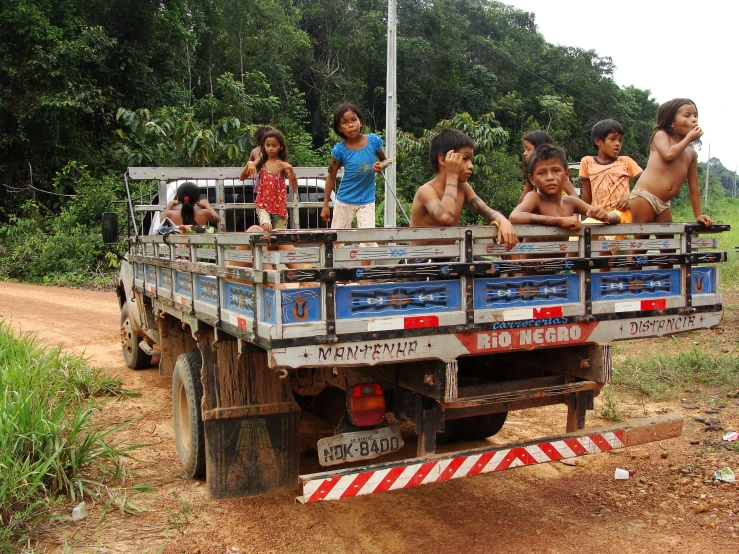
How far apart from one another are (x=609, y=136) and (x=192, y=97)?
19195mm

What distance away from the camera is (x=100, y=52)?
57.3 feet

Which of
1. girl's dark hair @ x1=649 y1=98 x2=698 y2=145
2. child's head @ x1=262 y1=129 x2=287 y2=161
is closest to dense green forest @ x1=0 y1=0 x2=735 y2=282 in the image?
child's head @ x1=262 y1=129 x2=287 y2=161

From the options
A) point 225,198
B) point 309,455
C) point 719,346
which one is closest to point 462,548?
point 309,455

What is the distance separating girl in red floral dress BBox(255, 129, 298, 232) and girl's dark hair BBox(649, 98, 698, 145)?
2.65 m

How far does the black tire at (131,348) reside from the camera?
6859 millimetres

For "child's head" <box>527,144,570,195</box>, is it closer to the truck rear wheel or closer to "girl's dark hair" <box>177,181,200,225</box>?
the truck rear wheel

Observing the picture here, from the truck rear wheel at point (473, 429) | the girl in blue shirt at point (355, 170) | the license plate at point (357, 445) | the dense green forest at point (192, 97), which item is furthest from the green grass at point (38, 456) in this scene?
the dense green forest at point (192, 97)

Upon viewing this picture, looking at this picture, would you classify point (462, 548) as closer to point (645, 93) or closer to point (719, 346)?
point (719, 346)

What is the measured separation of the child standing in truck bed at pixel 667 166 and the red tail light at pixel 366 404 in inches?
83.5

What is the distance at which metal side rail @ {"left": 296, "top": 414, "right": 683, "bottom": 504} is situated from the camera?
2793 millimetres

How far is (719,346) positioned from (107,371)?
21.1 ft


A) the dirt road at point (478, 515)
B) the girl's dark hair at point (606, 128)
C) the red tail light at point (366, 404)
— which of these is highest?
the girl's dark hair at point (606, 128)

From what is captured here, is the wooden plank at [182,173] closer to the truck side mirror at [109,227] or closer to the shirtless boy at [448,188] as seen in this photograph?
the truck side mirror at [109,227]

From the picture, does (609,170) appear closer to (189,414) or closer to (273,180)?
Answer: (273,180)
